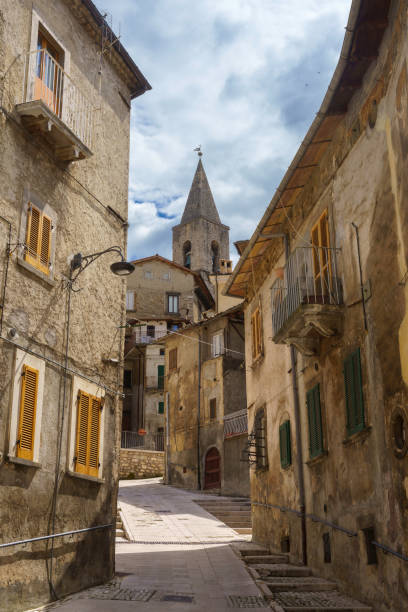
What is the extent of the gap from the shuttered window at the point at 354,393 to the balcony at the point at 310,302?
0.89 metres

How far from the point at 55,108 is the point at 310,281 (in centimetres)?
586

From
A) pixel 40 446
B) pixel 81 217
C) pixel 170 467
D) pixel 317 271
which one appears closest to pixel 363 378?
pixel 317 271

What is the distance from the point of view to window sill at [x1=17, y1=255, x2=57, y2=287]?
420 inches

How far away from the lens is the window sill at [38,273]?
35.0 feet

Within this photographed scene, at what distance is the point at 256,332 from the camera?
19.1m

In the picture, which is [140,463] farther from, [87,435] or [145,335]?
[87,435]

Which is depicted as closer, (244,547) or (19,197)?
(19,197)

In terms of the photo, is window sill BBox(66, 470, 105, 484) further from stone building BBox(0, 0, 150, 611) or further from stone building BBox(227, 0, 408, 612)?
stone building BBox(227, 0, 408, 612)

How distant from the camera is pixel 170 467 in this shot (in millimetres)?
39688

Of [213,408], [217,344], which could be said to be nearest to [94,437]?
[213,408]

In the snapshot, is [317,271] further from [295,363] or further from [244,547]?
[244,547]

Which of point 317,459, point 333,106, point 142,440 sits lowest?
point 317,459

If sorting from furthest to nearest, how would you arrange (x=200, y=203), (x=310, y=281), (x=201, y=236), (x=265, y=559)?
1. (x=200, y=203)
2. (x=201, y=236)
3. (x=265, y=559)
4. (x=310, y=281)

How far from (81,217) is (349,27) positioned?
6.02m
